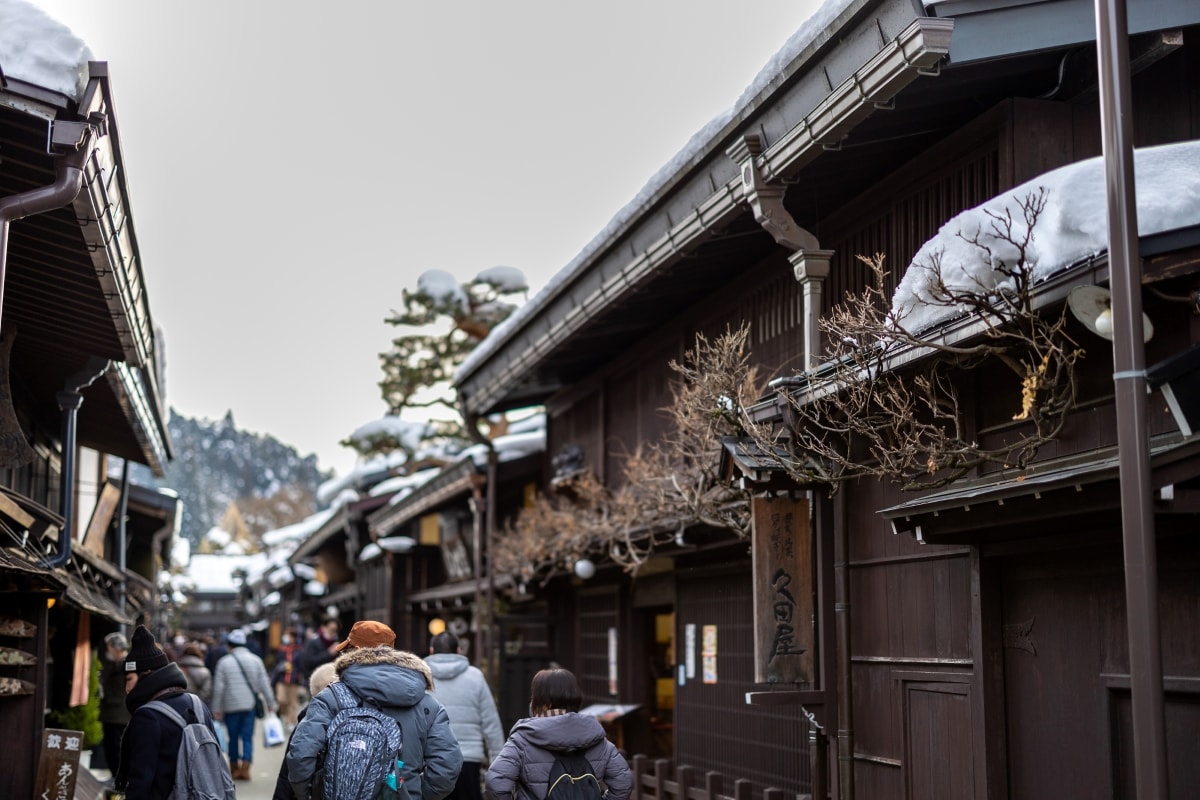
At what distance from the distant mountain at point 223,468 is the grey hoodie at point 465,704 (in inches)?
4763

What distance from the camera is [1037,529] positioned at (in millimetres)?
8398

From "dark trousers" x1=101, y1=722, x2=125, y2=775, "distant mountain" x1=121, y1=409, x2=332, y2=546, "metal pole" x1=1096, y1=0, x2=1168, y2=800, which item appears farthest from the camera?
"distant mountain" x1=121, y1=409, x2=332, y2=546

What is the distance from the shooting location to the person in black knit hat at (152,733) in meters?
8.12

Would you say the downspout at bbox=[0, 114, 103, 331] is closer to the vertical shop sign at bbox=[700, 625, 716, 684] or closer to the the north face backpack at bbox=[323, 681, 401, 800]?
the the north face backpack at bbox=[323, 681, 401, 800]

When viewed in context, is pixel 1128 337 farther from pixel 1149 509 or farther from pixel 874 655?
pixel 874 655

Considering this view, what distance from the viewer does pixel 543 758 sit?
7500 millimetres

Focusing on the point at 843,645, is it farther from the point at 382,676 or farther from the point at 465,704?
the point at 382,676

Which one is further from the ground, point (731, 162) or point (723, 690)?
point (731, 162)

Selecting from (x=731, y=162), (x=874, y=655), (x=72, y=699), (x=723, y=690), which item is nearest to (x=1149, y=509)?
(x=874, y=655)

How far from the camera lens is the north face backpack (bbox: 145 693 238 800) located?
8.15m

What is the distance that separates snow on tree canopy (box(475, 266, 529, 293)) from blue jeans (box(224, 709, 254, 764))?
66.0 feet

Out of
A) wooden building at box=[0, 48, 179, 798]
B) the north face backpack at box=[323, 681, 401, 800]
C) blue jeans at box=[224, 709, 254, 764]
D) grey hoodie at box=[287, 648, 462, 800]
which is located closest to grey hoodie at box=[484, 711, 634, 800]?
grey hoodie at box=[287, 648, 462, 800]

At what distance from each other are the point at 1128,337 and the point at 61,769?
32.6ft

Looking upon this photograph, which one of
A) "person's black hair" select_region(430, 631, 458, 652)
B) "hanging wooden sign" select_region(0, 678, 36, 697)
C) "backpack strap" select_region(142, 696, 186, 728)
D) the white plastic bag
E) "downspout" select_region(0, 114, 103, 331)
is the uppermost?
"downspout" select_region(0, 114, 103, 331)
